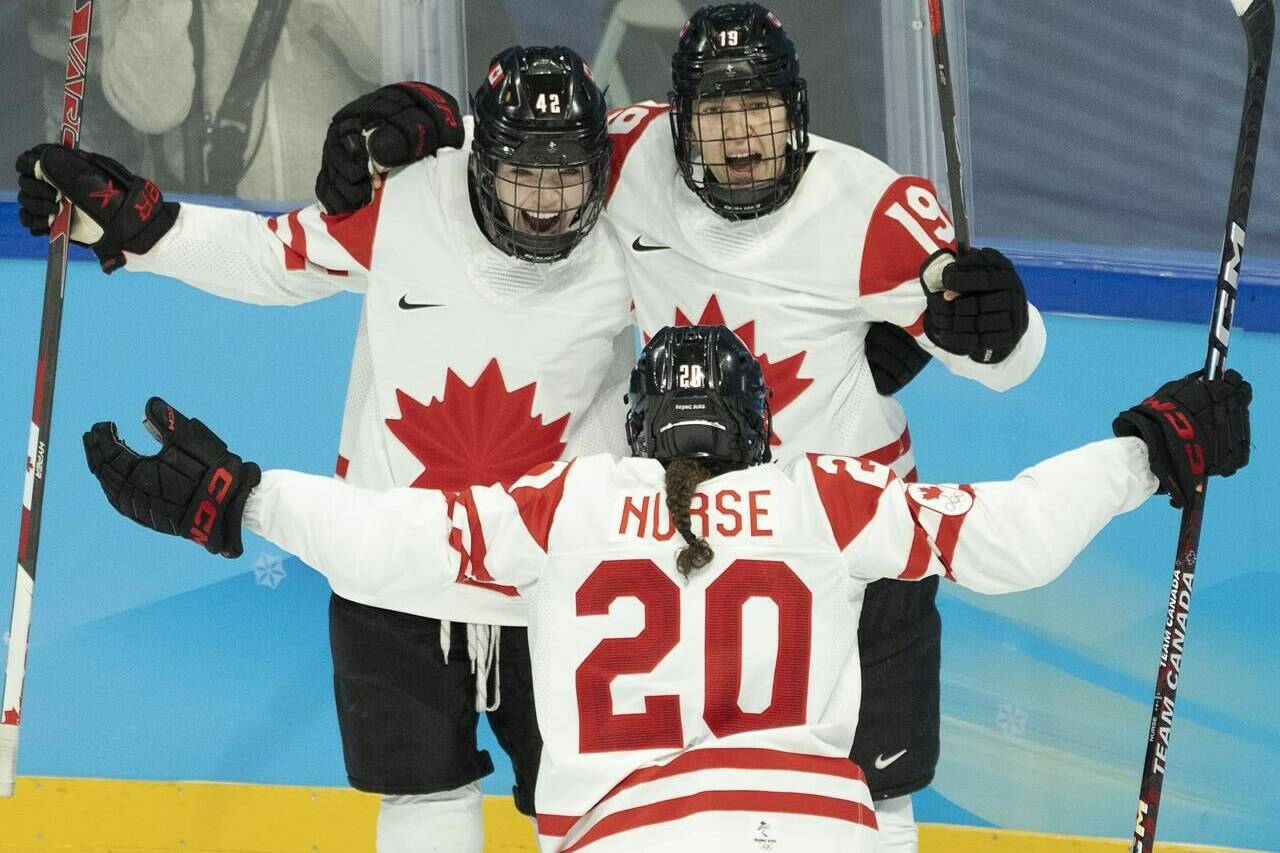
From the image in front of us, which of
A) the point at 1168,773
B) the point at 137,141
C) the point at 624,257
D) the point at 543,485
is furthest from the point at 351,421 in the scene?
the point at 1168,773

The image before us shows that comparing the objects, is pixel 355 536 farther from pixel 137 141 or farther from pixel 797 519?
pixel 137 141

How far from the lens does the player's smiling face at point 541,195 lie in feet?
8.07

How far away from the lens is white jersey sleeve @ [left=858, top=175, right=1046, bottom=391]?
2.52 metres

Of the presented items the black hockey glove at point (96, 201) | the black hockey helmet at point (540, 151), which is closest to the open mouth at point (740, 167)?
the black hockey helmet at point (540, 151)

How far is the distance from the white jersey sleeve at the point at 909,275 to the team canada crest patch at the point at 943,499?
35 centimetres

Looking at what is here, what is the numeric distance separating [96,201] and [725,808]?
1.25 metres

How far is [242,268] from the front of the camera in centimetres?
264

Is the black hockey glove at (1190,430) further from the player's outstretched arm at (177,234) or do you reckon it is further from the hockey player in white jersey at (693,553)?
the player's outstretched arm at (177,234)

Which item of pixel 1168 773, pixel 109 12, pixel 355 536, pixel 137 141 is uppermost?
pixel 109 12

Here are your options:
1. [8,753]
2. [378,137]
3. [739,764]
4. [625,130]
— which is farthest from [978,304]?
[8,753]

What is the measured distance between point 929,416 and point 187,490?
5.29ft

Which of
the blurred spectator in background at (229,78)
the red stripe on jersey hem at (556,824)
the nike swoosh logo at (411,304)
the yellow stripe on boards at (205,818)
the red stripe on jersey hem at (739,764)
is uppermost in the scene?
the blurred spectator in background at (229,78)

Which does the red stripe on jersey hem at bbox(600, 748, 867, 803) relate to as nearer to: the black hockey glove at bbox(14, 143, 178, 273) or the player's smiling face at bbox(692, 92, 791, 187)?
the player's smiling face at bbox(692, 92, 791, 187)

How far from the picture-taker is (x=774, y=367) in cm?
258
